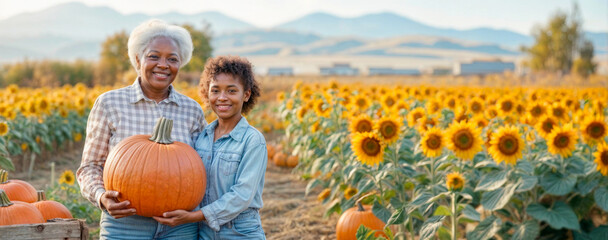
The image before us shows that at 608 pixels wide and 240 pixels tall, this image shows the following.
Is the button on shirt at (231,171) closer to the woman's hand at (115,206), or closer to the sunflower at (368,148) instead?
the woman's hand at (115,206)

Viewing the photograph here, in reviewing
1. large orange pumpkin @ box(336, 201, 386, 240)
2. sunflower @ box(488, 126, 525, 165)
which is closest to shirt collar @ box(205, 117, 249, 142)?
large orange pumpkin @ box(336, 201, 386, 240)

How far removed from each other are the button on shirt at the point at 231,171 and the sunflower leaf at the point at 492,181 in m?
2.07

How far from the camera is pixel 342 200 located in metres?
5.64

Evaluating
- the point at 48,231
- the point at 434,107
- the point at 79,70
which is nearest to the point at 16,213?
the point at 48,231

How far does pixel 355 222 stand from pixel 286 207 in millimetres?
2167

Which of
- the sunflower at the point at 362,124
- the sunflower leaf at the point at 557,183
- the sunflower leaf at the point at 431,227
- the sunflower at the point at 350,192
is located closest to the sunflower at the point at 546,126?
the sunflower leaf at the point at 557,183

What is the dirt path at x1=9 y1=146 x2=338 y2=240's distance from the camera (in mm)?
5695

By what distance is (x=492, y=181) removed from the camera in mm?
4430

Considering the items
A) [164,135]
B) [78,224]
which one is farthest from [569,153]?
[78,224]

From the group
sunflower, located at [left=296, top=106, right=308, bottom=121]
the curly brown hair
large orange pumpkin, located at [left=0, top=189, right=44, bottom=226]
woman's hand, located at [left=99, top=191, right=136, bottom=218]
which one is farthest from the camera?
sunflower, located at [left=296, top=106, right=308, bottom=121]

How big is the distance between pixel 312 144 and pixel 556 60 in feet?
127

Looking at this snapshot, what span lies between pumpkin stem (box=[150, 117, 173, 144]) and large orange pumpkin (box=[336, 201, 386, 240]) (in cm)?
223

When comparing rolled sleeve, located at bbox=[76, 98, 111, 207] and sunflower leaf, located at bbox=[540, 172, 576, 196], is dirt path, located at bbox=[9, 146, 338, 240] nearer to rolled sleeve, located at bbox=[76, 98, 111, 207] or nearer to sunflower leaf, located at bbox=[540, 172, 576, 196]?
sunflower leaf, located at bbox=[540, 172, 576, 196]

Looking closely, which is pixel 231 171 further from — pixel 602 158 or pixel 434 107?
pixel 434 107
